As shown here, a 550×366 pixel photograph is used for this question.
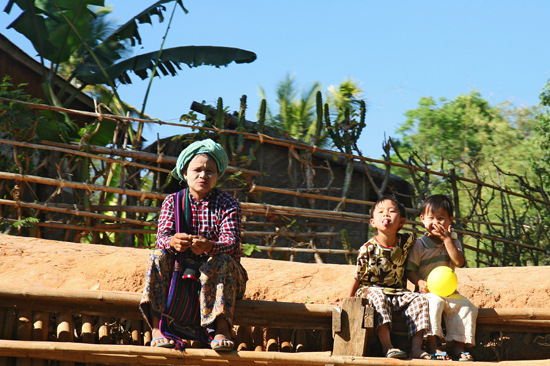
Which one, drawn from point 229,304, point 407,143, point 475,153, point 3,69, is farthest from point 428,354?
point 407,143

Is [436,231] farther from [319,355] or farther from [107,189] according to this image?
[107,189]

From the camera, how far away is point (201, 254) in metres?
3.35

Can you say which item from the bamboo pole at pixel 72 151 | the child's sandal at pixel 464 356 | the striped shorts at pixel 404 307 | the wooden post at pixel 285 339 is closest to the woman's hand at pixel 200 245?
the wooden post at pixel 285 339

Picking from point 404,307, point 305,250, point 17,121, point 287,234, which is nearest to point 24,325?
point 404,307

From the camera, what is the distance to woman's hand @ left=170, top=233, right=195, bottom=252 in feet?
10.5

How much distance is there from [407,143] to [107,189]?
13.0 meters

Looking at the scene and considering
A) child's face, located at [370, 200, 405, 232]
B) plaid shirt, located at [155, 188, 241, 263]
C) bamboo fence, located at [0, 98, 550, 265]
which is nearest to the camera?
plaid shirt, located at [155, 188, 241, 263]

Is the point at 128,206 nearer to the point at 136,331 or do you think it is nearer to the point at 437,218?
the point at 136,331

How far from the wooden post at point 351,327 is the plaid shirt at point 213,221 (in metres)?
0.62

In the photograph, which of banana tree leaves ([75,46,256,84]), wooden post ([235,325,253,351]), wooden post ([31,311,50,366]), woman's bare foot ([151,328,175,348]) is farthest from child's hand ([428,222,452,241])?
banana tree leaves ([75,46,256,84])

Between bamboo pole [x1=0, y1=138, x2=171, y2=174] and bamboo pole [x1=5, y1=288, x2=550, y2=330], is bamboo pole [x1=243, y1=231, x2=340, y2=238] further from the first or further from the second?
bamboo pole [x1=5, y1=288, x2=550, y2=330]

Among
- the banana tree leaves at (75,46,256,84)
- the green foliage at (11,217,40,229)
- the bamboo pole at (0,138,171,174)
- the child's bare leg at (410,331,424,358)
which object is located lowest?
the child's bare leg at (410,331,424,358)

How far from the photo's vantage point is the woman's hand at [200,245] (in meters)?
3.19

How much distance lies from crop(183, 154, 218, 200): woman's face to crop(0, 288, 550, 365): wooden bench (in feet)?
2.09
